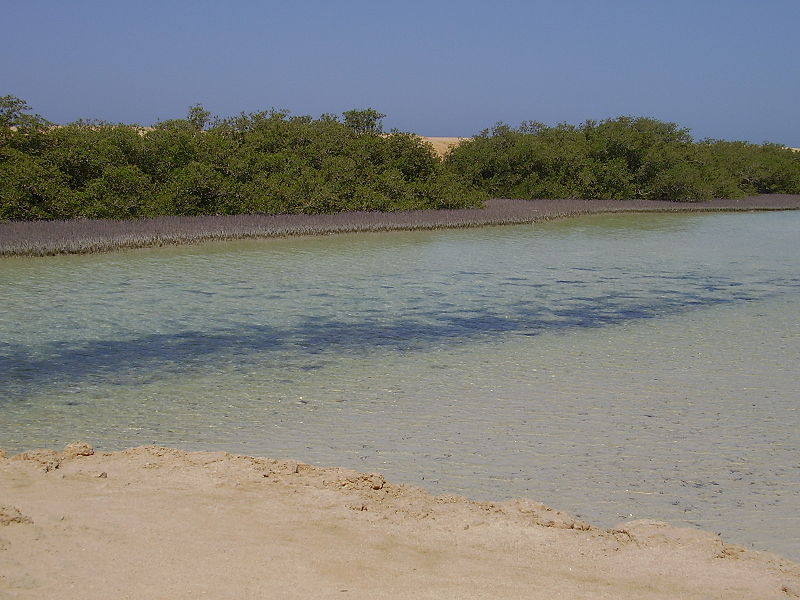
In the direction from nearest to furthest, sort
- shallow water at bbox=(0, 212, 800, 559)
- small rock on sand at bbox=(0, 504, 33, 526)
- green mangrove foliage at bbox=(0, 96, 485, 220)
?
1. small rock on sand at bbox=(0, 504, 33, 526)
2. shallow water at bbox=(0, 212, 800, 559)
3. green mangrove foliage at bbox=(0, 96, 485, 220)

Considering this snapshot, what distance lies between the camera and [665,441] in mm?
6344

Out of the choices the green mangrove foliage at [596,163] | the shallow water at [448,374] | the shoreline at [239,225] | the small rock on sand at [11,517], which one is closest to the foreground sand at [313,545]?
the small rock on sand at [11,517]

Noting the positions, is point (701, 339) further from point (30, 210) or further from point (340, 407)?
point (30, 210)

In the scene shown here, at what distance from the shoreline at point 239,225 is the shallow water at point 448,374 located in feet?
5.09

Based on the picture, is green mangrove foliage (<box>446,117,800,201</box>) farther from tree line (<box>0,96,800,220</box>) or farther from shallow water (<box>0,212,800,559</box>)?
shallow water (<box>0,212,800,559</box>)

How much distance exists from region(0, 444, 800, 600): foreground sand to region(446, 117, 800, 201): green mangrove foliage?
28.7 metres

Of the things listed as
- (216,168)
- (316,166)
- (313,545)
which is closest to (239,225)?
(216,168)

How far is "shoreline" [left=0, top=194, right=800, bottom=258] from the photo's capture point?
1769cm

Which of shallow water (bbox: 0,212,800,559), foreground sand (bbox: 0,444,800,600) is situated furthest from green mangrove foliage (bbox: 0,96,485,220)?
foreground sand (bbox: 0,444,800,600)

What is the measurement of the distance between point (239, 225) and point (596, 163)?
19.9 meters

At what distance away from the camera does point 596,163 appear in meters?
36.5

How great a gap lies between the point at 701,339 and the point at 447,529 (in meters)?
6.65

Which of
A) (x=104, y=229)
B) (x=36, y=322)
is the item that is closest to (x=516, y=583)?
(x=36, y=322)

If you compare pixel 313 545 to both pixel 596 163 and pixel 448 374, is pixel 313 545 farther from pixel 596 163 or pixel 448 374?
pixel 596 163
